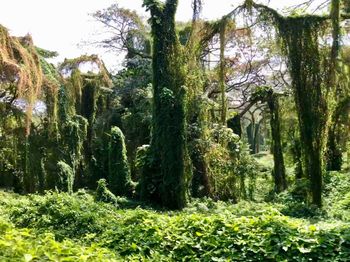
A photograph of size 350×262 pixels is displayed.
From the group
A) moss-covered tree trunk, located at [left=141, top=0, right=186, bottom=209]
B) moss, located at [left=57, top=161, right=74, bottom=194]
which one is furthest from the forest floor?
moss, located at [left=57, top=161, right=74, bottom=194]

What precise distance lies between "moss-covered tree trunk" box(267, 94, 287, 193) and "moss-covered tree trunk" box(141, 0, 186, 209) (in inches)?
235

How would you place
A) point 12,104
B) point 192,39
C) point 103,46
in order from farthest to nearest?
point 103,46 → point 12,104 → point 192,39

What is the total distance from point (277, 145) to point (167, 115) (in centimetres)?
665

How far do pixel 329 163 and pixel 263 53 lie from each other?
239 inches

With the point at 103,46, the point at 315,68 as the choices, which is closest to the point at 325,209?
the point at 315,68

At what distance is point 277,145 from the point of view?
17.2 metres

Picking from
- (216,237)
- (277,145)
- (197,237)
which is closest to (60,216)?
(197,237)

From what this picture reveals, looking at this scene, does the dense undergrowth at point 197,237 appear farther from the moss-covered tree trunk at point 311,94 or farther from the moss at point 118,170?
the moss at point 118,170

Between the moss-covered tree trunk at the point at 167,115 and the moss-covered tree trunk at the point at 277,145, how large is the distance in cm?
598

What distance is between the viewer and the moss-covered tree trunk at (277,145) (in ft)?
56.2

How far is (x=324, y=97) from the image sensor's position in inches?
433

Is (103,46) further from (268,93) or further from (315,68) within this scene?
(315,68)

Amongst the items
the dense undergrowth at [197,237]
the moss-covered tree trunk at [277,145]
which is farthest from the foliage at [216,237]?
the moss-covered tree trunk at [277,145]

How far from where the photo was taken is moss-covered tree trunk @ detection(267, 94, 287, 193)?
17125 millimetres
